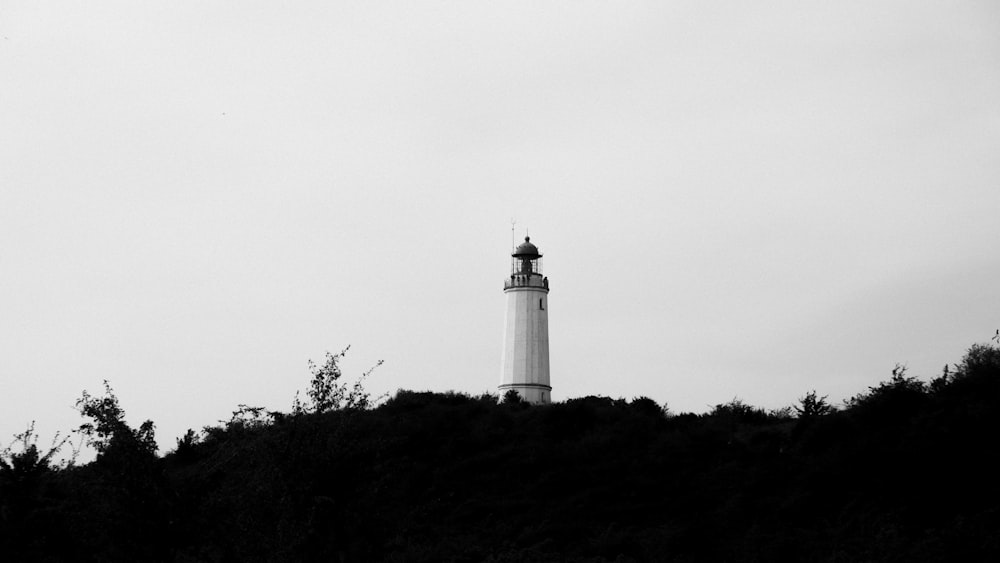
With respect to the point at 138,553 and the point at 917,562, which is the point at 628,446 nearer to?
the point at 917,562

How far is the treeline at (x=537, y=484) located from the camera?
61.5 ft

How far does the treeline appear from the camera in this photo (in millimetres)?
18750

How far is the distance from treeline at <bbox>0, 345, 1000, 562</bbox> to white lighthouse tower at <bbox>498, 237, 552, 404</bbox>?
8.23m

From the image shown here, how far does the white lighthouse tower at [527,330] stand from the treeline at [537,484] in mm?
8234

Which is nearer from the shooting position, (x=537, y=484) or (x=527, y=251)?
(x=537, y=484)

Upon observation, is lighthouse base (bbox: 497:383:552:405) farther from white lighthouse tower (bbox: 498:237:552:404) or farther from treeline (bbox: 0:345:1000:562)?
treeline (bbox: 0:345:1000:562)

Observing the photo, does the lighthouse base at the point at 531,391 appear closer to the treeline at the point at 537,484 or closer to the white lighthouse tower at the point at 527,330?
the white lighthouse tower at the point at 527,330

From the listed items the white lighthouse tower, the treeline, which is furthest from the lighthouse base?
the treeline

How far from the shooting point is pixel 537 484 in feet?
122

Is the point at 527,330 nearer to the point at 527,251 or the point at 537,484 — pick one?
the point at 527,251

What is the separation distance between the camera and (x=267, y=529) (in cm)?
1889

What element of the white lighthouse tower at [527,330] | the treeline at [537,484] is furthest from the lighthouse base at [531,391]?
the treeline at [537,484]

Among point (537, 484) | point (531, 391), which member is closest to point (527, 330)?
point (531, 391)

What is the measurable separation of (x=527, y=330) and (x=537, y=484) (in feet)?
79.8
